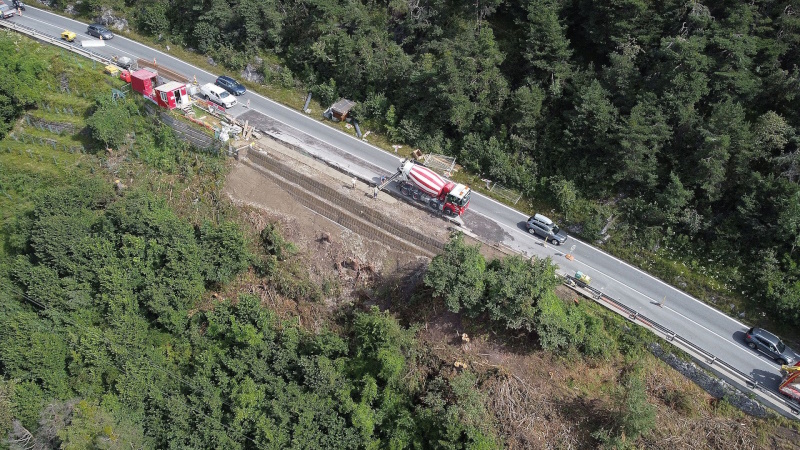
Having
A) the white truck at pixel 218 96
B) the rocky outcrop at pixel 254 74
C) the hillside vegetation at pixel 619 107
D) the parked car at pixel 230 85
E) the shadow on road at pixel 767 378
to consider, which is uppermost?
the hillside vegetation at pixel 619 107

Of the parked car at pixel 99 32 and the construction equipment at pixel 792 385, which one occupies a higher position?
the construction equipment at pixel 792 385

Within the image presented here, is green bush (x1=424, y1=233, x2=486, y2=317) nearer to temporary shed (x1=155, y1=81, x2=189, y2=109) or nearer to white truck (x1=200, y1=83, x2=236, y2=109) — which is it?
white truck (x1=200, y1=83, x2=236, y2=109)

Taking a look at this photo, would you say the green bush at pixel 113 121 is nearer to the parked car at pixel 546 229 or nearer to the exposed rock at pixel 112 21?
the exposed rock at pixel 112 21

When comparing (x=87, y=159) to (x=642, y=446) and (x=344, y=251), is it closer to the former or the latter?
(x=344, y=251)

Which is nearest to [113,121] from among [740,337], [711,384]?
[711,384]

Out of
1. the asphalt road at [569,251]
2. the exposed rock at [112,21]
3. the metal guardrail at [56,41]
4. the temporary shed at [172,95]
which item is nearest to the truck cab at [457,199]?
the asphalt road at [569,251]

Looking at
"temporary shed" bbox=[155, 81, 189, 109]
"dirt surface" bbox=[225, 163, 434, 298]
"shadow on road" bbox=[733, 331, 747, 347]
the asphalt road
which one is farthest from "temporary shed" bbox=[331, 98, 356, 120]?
"shadow on road" bbox=[733, 331, 747, 347]

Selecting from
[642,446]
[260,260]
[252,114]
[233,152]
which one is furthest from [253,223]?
[642,446]

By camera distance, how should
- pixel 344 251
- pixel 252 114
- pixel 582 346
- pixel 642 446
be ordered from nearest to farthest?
pixel 642 446 < pixel 582 346 < pixel 344 251 < pixel 252 114
